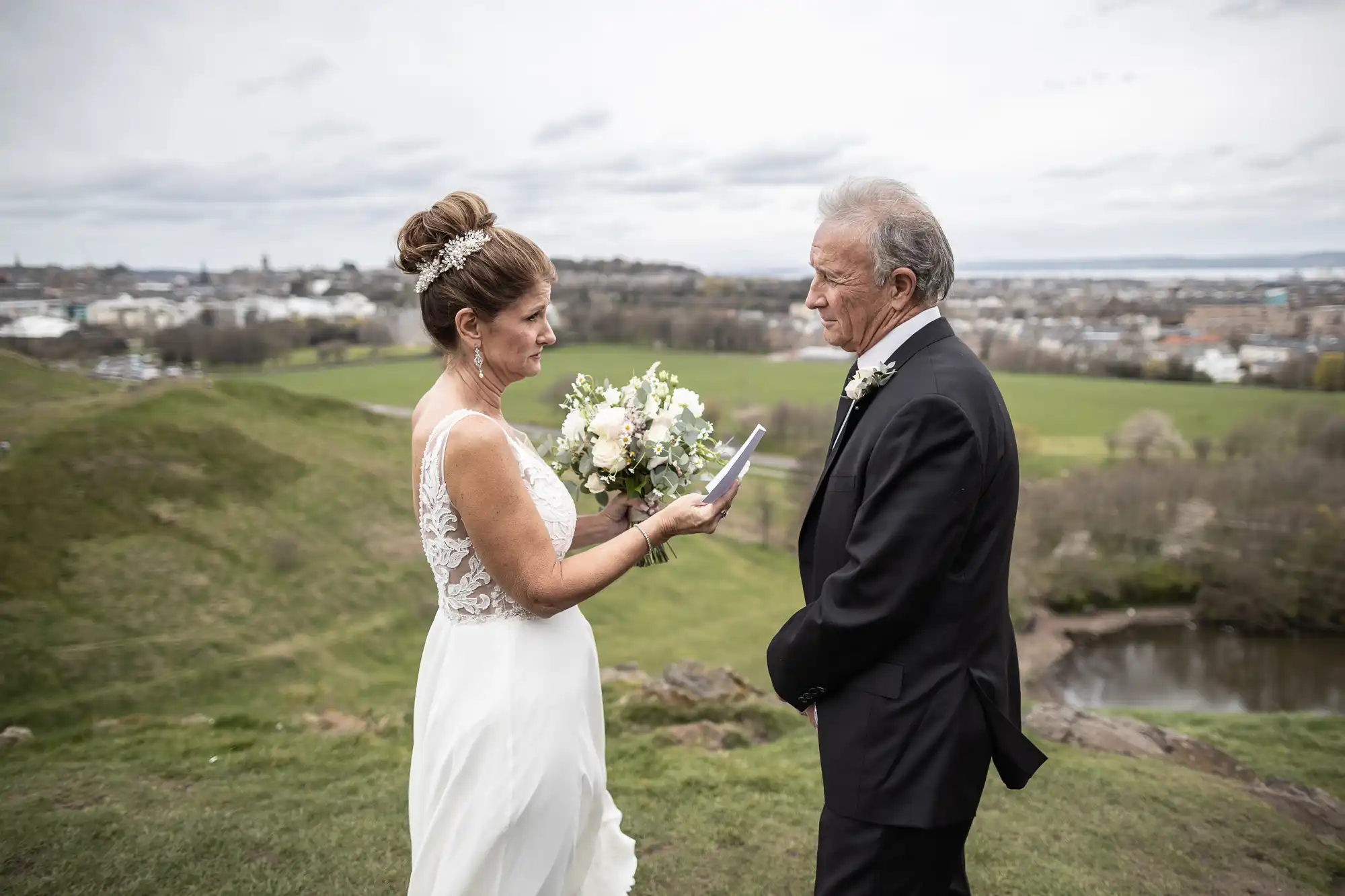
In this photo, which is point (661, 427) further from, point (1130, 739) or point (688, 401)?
point (1130, 739)

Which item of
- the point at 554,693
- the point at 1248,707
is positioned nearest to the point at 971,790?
the point at 554,693

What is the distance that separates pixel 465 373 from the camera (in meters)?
3.38

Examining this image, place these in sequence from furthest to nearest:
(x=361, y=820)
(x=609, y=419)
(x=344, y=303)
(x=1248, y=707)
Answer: (x=344, y=303) < (x=1248, y=707) < (x=361, y=820) < (x=609, y=419)

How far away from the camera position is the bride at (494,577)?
318cm

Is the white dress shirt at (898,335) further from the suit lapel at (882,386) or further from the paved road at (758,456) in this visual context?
the paved road at (758,456)

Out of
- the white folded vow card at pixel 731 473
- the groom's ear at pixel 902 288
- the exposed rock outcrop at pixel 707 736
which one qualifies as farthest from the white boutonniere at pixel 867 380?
the exposed rock outcrop at pixel 707 736

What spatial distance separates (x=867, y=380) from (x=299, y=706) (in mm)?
14301

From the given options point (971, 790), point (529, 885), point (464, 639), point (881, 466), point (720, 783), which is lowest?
point (720, 783)

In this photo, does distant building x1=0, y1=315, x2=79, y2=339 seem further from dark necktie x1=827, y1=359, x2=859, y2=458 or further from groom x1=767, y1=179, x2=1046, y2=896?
groom x1=767, y1=179, x2=1046, y2=896

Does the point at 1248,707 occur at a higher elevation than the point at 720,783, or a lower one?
lower

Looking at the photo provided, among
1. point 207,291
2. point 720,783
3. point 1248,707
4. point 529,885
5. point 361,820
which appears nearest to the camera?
point 529,885

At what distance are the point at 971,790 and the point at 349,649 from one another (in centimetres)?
1695

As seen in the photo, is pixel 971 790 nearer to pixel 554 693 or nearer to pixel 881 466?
pixel 881 466

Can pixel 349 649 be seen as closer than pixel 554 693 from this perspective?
No
